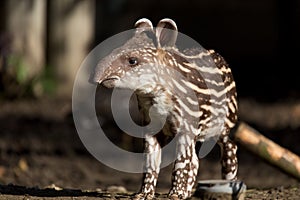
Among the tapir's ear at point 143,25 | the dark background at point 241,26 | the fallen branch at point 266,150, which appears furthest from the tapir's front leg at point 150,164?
the dark background at point 241,26

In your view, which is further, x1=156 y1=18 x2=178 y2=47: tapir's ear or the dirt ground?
the dirt ground

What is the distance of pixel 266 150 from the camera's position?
6895mm

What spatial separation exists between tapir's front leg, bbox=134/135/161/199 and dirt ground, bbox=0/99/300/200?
6.94ft

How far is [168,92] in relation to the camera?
5758mm

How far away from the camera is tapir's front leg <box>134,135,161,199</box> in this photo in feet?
19.7

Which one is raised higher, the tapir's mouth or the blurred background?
the tapir's mouth

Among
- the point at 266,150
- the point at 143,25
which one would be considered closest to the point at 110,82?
the point at 143,25

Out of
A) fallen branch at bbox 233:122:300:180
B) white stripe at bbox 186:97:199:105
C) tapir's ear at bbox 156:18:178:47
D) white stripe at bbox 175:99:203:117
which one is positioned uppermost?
tapir's ear at bbox 156:18:178:47

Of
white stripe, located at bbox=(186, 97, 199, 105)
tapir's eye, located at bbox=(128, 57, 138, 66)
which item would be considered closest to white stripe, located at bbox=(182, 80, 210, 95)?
white stripe, located at bbox=(186, 97, 199, 105)

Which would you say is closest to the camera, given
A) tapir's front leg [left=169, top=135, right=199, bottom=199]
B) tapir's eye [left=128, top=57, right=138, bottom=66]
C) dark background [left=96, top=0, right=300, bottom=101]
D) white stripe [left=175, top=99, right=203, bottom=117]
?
tapir's eye [left=128, top=57, right=138, bottom=66]

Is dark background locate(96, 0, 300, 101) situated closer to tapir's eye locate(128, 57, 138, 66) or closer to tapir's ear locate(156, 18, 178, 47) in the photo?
tapir's ear locate(156, 18, 178, 47)

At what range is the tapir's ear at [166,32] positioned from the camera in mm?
5875

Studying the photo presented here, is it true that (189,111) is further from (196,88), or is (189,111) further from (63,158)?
(63,158)

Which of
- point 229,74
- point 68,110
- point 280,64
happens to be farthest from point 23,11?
point 229,74
